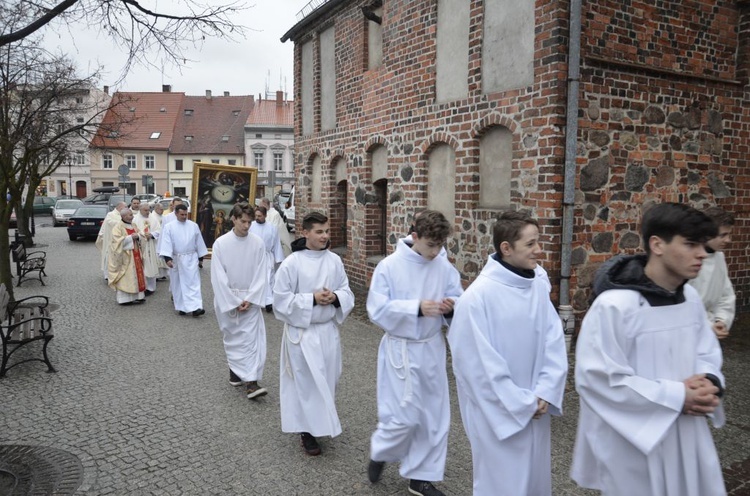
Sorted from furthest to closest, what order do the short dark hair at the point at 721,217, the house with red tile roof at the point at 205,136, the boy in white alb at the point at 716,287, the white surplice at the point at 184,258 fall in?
the house with red tile roof at the point at 205,136 → the white surplice at the point at 184,258 → the boy in white alb at the point at 716,287 → the short dark hair at the point at 721,217

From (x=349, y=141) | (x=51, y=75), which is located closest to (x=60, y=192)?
(x=51, y=75)

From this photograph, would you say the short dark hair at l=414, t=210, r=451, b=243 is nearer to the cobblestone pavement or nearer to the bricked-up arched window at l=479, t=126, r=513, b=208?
the cobblestone pavement

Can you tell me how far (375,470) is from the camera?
13.7ft

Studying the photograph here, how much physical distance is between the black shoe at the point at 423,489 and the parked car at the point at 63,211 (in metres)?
33.4

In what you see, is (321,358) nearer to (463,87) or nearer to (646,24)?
(463,87)

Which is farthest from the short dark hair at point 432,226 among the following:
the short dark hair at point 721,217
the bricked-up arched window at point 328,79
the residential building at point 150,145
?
the residential building at point 150,145

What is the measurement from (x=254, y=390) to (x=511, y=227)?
12.6 ft

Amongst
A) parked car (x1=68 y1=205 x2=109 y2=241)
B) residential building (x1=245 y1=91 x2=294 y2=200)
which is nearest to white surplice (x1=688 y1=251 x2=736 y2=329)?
parked car (x1=68 y1=205 x2=109 y2=241)

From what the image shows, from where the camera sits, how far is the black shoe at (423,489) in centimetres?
389

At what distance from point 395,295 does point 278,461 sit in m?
1.66

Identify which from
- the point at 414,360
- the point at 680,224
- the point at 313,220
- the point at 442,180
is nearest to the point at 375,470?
the point at 414,360

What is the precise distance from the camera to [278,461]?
4.57 meters

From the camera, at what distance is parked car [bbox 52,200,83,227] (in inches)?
1307

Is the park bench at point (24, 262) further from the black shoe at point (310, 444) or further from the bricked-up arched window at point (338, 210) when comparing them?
the black shoe at point (310, 444)
